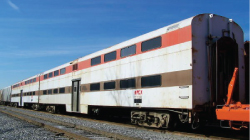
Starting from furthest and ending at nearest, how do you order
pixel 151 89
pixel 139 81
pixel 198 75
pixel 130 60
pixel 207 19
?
1. pixel 130 60
2. pixel 139 81
3. pixel 151 89
4. pixel 207 19
5. pixel 198 75

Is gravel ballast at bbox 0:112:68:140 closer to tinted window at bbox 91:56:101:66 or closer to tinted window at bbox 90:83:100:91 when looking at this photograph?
tinted window at bbox 90:83:100:91

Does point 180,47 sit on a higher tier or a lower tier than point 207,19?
lower

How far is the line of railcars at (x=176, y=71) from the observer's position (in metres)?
7.83

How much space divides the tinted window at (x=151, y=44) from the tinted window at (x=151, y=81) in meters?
1.21

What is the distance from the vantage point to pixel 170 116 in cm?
888

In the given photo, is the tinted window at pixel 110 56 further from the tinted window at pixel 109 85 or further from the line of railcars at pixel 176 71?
the tinted window at pixel 109 85

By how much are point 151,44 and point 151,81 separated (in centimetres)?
152

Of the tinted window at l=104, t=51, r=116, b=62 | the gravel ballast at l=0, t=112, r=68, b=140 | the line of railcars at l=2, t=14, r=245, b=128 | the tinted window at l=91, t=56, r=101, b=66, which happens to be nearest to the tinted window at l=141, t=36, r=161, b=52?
the line of railcars at l=2, t=14, r=245, b=128

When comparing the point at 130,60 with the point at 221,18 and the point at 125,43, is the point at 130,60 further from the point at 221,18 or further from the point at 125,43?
the point at 221,18

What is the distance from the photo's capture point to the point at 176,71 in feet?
27.3

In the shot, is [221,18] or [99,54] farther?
A: [99,54]

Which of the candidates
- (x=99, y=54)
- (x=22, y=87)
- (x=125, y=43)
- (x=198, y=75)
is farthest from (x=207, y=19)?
(x=22, y=87)

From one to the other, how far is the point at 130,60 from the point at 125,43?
108 centimetres

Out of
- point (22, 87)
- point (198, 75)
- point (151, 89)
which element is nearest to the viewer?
point (198, 75)
